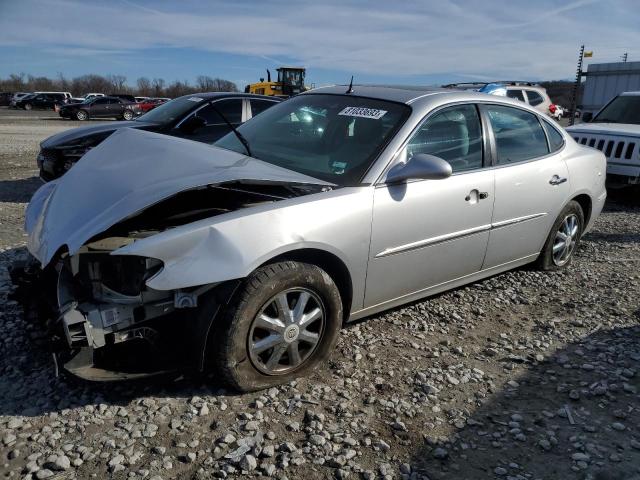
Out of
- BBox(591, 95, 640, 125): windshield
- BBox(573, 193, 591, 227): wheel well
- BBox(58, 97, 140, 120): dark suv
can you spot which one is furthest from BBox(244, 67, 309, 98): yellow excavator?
BBox(573, 193, 591, 227): wheel well

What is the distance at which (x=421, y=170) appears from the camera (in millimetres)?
3170

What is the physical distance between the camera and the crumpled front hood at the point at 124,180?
2.63m

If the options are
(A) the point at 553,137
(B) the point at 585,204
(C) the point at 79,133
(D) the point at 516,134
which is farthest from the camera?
(C) the point at 79,133

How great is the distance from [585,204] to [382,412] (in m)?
3.52

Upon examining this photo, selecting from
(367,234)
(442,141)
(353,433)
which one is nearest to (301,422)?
(353,433)

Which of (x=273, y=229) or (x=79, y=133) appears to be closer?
(x=273, y=229)

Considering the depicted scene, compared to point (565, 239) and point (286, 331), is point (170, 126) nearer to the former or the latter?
point (565, 239)

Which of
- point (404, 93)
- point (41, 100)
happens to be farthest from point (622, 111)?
point (41, 100)

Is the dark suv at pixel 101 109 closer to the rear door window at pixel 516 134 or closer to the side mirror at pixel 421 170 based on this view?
the rear door window at pixel 516 134

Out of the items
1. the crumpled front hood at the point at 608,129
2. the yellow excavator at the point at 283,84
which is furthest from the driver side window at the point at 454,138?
the yellow excavator at the point at 283,84

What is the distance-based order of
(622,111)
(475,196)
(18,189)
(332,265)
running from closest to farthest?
1. (332,265)
2. (475,196)
3. (18,189)
4. (622,111)

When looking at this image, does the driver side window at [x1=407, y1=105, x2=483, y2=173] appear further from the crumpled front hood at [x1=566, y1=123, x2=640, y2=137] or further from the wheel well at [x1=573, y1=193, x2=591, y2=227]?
the crumpled front hood at [x1=566, y1=123, x2=640, y2=137]

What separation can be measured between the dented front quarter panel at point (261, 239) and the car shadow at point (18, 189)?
6260 millimetres

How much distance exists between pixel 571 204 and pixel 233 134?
3.15 meters
